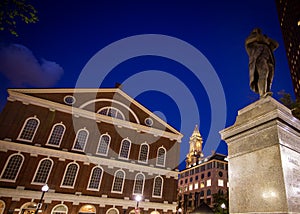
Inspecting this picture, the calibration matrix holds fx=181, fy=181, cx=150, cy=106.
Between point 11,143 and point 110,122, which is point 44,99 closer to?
point 11,143

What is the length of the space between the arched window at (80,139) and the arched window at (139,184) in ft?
25.7

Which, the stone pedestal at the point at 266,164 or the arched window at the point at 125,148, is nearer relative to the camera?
the stone pedestal at the point at 266,164

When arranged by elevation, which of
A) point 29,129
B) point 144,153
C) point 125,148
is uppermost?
point 125,148

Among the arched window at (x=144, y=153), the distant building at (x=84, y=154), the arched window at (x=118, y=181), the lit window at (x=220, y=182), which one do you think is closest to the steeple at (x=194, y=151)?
the lit window at (x=220, y=182)

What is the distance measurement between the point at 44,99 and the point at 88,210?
13785 millimetres

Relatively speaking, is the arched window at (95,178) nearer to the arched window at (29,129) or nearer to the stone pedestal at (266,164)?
the arched window at (29,129)

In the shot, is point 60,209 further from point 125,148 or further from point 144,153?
point 144,153

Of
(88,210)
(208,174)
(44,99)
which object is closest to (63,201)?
(88,210)

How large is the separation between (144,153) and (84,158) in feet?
26.1

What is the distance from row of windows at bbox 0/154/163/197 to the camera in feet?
59.2

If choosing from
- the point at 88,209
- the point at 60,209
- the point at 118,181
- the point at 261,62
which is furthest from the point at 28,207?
the point at 261,62

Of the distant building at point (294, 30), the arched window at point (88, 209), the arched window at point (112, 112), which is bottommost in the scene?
the arched window at point (88, 209)

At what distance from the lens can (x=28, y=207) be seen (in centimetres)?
1759

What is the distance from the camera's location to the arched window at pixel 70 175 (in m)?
19.7
